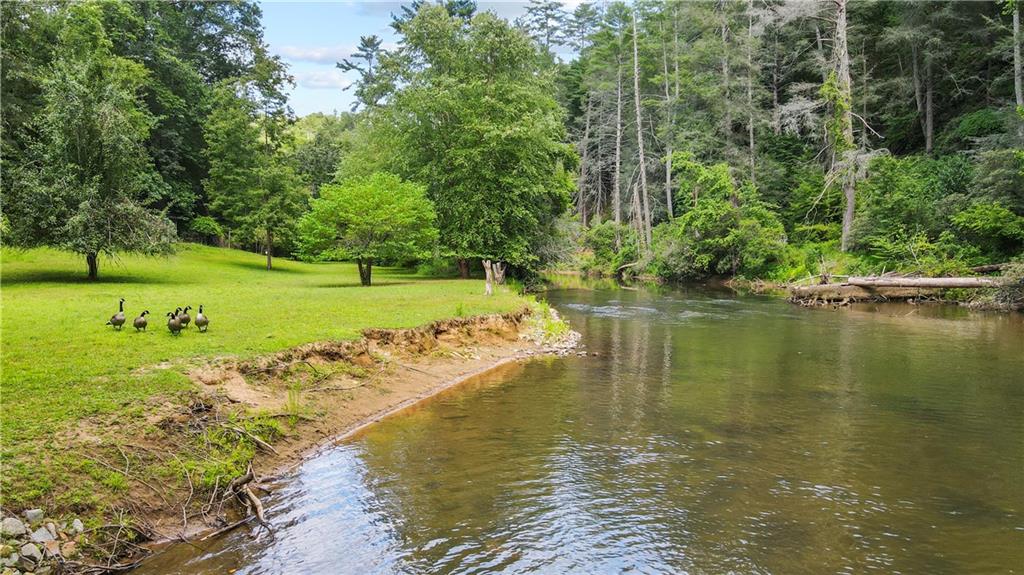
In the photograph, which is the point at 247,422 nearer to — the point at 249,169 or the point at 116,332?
the point at 116,332

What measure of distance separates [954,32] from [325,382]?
1716 inches

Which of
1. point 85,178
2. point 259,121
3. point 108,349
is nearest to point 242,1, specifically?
point 259,121

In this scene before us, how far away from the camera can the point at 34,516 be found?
533 cm

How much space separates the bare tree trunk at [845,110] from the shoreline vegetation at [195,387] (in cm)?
2182

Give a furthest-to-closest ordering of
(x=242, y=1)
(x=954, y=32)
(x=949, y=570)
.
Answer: (x=242, y=1) → (x=954, y=32) → (x=949, y=570)

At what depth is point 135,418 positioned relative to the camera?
723 centimetres

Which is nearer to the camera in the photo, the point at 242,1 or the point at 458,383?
the point at 458,383

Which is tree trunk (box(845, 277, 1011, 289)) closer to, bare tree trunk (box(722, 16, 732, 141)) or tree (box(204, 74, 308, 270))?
bare tree trunk (box(722, 16, 732, 141))

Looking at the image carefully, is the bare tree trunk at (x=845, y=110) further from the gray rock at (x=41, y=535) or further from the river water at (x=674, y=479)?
the gray rock at (x=41, y=535)

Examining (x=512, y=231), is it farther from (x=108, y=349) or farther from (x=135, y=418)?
(x=135, y=418)

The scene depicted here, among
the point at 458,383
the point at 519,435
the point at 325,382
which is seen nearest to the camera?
the point at 519,435

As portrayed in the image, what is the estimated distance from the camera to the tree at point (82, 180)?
21016mm

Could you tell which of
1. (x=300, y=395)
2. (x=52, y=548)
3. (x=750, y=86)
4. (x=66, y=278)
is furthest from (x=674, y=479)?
(x=750, y=86)

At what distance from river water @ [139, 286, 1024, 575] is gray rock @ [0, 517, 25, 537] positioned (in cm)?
106
